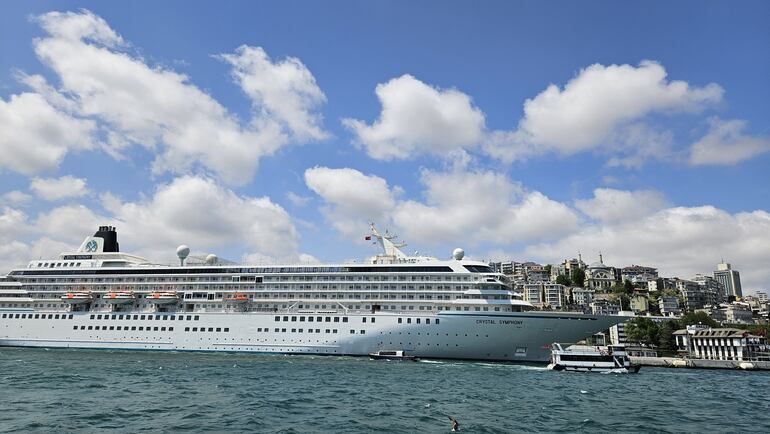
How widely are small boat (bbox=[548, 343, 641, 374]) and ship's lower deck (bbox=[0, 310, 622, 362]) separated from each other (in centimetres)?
158

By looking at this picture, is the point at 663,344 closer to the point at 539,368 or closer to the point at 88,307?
the point at 539,368

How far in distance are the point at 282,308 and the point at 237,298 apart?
534 cm

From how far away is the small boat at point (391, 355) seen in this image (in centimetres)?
4825

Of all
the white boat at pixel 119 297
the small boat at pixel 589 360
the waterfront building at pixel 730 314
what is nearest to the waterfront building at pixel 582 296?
the waterfront building at pixel 730 314

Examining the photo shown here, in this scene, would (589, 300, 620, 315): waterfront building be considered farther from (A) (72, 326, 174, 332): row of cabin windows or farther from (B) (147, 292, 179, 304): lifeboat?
(A) (72, 326, 174, 332): row of cabin windows

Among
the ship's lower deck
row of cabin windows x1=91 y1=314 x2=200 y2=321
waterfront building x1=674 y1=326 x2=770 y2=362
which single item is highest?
row of cabin windows x1=91 y1=314 x2=200 y2=321

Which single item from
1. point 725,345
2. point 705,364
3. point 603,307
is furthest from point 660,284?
point 705,364

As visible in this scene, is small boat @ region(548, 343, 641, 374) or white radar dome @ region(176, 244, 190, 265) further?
white radar dome @ region(176, 244, 190, 265)

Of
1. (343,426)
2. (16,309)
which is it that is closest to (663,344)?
(343,426)

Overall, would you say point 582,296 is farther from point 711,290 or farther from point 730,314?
point 711,290

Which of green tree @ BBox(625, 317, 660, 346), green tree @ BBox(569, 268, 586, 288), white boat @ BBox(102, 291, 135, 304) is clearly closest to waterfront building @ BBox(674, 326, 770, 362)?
green tree @ BBox(625, 317, 660, 346)

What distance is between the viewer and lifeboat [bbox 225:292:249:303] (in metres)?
57.0

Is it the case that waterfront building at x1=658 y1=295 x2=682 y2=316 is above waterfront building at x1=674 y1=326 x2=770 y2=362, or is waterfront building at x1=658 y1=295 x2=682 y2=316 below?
Result: above

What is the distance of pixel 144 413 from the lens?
22.7 m
